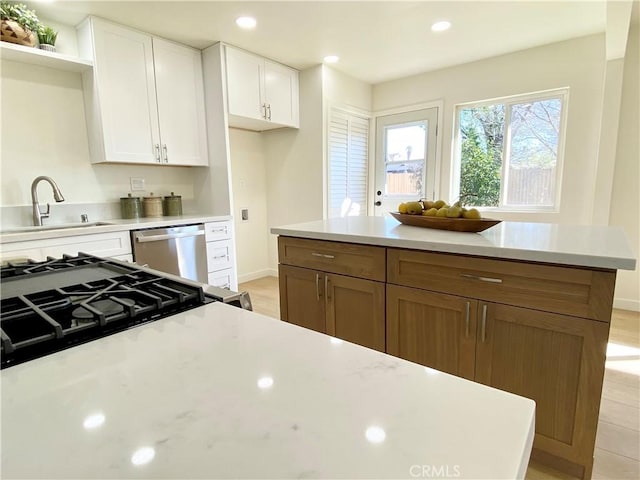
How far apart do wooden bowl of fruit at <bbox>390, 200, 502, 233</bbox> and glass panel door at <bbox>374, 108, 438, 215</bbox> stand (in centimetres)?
233

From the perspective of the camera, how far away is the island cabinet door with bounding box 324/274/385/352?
1.58m

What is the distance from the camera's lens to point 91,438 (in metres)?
0.35

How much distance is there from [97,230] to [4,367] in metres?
2.06

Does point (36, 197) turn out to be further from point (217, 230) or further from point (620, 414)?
point (620, 414)

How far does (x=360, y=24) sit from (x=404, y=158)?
1816mm

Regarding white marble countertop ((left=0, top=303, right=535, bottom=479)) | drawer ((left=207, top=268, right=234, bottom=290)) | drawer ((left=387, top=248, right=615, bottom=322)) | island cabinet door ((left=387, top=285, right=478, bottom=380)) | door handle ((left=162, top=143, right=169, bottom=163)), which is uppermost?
door handle ((left=162, top=143, right=169, bottom=163))

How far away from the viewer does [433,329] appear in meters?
1.44

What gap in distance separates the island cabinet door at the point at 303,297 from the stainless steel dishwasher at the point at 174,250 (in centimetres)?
116

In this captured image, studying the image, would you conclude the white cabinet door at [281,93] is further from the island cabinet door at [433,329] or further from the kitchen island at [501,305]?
the island cabinet door at [433,329]

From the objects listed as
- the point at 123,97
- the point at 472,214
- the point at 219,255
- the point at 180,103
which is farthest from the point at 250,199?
the point at 472,214

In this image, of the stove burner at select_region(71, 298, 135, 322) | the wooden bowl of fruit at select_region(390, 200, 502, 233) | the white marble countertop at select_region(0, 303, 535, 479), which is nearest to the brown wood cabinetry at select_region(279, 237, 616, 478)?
the wooden bowl of fruit at select_region(390, 200, 502, 233)

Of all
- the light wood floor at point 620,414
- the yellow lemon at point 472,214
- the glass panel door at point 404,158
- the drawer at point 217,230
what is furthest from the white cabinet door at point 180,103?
the light wood floor at point 620,414

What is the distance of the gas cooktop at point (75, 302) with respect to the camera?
0.55 meters

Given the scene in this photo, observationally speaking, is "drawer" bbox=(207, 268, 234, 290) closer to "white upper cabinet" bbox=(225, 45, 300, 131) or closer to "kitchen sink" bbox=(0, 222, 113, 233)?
"kitchen sink" bbox=(0, 222, 113, 233)
